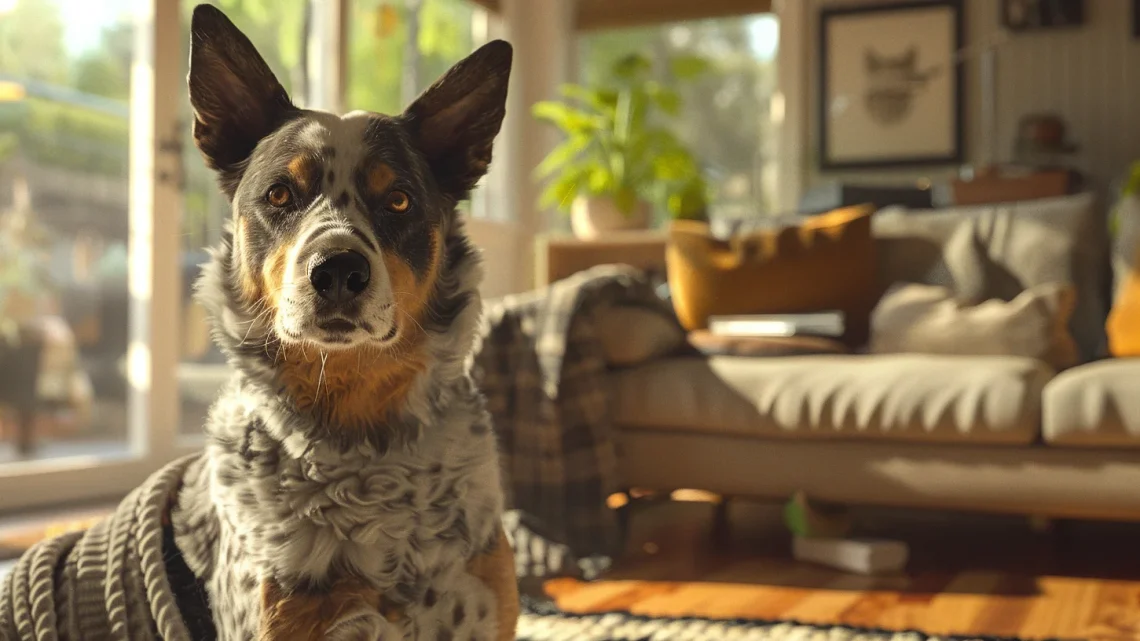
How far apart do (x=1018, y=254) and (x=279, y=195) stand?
8.47ft

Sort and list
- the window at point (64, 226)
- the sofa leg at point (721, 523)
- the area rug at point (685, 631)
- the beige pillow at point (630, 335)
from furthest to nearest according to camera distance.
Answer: the window at point (64, 226)
the sofa leg at point (721, 523)
the beige pillow at point (630, 335)
the area rug at point (685, 631)

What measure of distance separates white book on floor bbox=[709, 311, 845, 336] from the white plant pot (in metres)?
1.43

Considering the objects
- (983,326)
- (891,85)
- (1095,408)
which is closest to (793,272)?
(983,326)

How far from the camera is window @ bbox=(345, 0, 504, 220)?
4.93m

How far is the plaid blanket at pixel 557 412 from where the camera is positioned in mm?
2689

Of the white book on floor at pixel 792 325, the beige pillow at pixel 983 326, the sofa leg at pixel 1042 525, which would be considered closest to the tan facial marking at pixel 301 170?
the white book on floor at pixel 792 325

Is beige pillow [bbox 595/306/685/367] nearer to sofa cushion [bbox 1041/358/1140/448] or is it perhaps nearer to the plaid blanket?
the plaid blanket

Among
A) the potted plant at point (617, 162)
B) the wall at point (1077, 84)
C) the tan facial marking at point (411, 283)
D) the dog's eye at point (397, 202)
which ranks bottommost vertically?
the tan facial marking at point (411, 283)

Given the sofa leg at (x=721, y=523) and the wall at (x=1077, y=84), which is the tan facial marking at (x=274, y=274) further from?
the wall at (x=1077, y=84)

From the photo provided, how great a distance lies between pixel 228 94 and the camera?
52.3 inches

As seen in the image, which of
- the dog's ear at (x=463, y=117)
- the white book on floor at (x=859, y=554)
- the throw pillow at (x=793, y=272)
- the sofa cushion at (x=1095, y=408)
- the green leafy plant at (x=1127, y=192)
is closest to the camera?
the dog's ear at (x=463, y=117)

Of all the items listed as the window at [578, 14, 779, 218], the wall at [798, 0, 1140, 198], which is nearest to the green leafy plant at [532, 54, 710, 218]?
the window at [578, 14, 779, 218]

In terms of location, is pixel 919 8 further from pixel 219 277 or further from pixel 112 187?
pixel 219 277

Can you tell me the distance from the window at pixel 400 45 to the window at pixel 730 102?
91 cm
